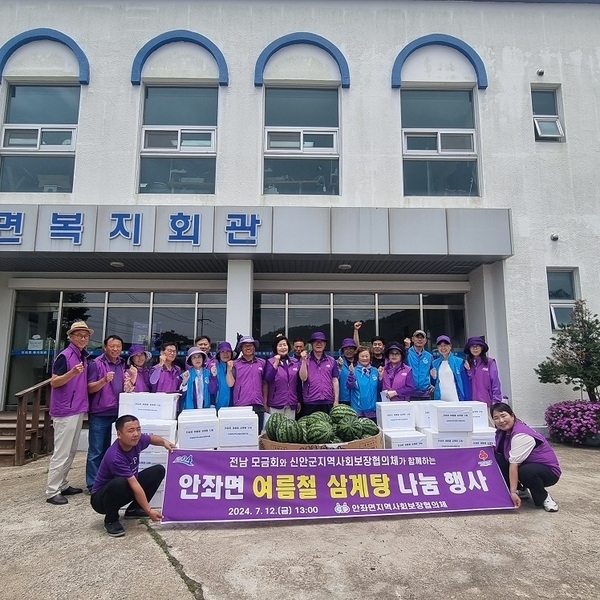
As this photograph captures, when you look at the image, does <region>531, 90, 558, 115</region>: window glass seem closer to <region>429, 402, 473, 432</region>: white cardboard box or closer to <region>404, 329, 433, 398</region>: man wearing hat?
<region>404, 329, 433, 398</region>: man wearing hat

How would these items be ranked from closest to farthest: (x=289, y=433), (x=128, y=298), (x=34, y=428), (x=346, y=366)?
1. (x=289, y=433)
2. (x=346, y=366)
3. (x=34, y=428)
4. (x=128, y=298)

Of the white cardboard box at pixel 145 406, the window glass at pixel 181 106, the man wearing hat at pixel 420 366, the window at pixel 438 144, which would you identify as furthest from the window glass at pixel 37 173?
the man wearing hat at pixel 420 366

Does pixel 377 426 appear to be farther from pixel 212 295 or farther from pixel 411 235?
pixel 212 295

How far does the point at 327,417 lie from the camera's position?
5070 mm

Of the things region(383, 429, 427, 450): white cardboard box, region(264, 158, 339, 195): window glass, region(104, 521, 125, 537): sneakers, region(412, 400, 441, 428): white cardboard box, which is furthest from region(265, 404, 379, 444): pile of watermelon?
region(264, 158, 339, 195): window glass

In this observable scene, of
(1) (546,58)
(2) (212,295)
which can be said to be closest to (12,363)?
(2) (212,295)

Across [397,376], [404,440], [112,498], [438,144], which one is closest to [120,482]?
[112,498]

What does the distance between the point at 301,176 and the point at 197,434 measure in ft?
19.9

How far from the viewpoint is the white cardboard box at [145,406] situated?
16.0ft

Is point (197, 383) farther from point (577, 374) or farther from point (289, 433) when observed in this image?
point (577, 374)

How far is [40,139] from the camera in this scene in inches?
365

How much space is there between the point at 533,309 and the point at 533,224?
5.51 feet

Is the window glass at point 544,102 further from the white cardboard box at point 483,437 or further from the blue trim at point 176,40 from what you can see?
the white cardboard box at point 483,437

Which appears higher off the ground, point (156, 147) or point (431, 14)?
point (431, 14)
